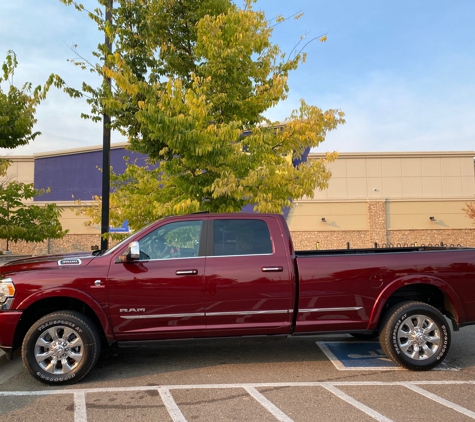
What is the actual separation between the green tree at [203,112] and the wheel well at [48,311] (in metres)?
2.68

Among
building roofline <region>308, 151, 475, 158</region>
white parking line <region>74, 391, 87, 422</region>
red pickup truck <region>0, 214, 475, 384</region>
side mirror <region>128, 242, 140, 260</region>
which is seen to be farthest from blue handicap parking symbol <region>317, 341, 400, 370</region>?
building roofline <region>308, 151, 475, 158</region>

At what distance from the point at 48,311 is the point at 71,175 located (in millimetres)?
29147

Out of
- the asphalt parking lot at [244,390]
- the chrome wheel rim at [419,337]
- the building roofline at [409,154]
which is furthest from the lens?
the building roofline at [409,154]

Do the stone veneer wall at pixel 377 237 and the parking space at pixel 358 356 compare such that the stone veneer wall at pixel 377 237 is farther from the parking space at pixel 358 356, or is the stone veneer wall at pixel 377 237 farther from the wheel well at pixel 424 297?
the wheel well at pixel 424 297

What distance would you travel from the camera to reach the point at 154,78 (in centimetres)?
995

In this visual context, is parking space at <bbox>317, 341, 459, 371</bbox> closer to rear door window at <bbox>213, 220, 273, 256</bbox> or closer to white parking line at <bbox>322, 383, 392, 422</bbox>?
white parking line at <bbox>322, 383, 392, 422</bbox>

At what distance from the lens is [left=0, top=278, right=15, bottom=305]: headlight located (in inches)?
202

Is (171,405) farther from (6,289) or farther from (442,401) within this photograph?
(442,401)

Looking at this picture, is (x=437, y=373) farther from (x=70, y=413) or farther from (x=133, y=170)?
(x=133, y=170)

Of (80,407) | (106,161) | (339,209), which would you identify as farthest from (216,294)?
(339,209)

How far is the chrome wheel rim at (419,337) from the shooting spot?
5500 millimetres

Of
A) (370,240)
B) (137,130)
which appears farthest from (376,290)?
(370,240)

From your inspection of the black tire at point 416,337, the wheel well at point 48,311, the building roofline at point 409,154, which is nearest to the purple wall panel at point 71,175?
the building roofline at point 409,154

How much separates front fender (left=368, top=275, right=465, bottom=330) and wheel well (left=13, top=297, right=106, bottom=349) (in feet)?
10.9
